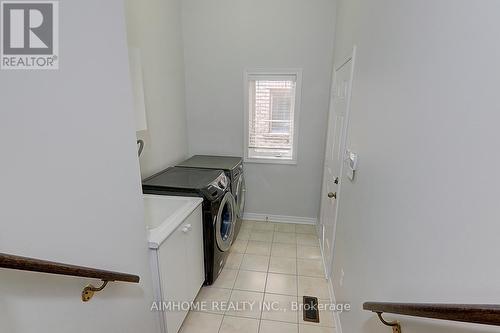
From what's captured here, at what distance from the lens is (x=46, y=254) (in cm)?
82

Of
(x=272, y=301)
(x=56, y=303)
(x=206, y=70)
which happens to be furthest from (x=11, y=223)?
(x=206, y=70)

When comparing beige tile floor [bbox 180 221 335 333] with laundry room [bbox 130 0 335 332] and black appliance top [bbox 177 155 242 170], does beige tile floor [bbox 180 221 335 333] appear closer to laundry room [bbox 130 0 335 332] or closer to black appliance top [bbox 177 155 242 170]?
laundry room [bbox 130 0 335 332]

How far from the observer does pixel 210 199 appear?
6.98 feet

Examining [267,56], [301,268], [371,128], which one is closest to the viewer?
[371,128]

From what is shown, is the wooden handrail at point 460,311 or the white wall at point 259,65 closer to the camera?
the wooden handrail at point 460,311

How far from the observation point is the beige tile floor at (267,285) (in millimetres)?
2012

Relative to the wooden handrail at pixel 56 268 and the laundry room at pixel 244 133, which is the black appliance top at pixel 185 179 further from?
the wooden handrail at pixel 56 268

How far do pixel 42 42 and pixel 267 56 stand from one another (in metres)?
2.71

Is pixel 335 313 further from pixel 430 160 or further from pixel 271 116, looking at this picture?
pixel 271 116

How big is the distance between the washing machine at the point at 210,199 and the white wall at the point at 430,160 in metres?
1.18

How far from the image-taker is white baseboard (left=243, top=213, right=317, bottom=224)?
3663 millimetres

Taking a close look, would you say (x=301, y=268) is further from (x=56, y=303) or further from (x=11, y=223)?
(x=11, y=223)

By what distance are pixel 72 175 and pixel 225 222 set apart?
1834mm
